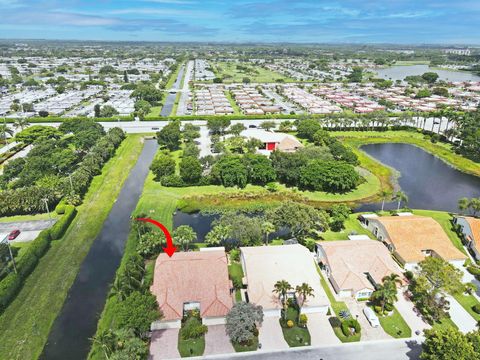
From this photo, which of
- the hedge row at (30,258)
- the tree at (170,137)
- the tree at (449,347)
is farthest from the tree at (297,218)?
the tree at (170,137)

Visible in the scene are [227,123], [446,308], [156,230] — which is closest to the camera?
[446,308]

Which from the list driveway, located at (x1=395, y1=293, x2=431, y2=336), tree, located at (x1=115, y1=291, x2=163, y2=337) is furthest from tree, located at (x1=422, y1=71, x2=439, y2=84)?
tree, located at (x1=115, y1=291, x2=163, y2=337)

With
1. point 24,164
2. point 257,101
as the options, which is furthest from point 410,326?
point 257,101

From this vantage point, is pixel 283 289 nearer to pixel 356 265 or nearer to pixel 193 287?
pixel 193 287

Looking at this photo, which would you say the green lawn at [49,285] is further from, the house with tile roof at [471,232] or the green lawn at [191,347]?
the house with tile roof at [471,232]

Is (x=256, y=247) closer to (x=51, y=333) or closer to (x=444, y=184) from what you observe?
(x=51, y=333)

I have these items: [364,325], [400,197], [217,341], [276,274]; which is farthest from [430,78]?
[217,341]
